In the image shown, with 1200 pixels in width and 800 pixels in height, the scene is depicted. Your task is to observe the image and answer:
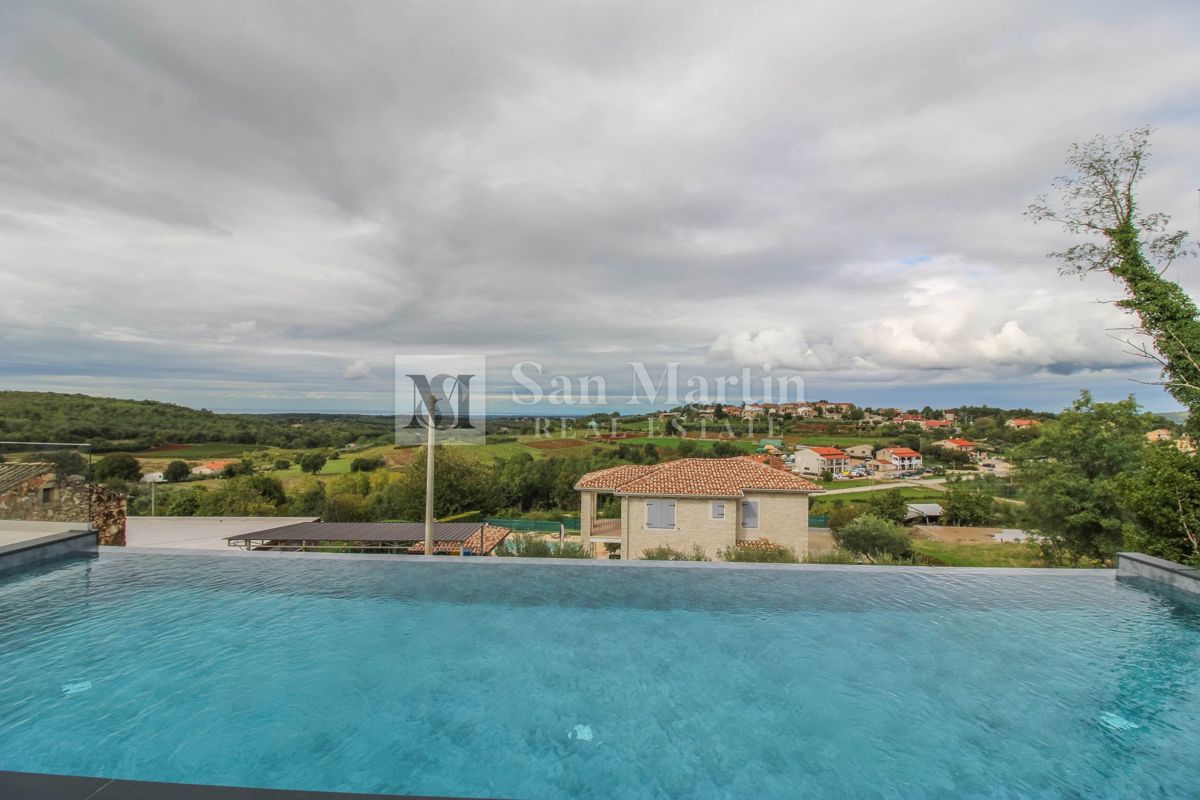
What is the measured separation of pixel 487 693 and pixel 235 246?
40.3ft

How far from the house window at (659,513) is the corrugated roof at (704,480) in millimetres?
328

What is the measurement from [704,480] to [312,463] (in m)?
20.9

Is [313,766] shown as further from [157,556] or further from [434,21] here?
[434,21]

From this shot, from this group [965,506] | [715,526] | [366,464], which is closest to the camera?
[715,526]

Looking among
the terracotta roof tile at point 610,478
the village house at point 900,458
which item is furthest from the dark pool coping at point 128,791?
the village house at point 900,458

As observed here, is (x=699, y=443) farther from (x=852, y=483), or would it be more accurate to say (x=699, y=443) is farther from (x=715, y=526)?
(x=715, y=526)

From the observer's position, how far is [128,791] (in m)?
1.77

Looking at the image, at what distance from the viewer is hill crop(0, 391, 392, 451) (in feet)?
64.2

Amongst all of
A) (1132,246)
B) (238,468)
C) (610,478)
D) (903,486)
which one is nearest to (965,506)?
(903,486)

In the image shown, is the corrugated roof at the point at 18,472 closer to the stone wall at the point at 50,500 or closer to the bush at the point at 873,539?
the stone wall at the point at 50,500

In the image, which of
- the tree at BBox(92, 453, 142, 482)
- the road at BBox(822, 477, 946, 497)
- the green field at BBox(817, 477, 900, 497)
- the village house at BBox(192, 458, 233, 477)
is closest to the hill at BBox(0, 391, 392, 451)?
the tree at BBox(92, 453, 142, 482)

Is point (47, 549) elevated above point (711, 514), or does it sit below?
above

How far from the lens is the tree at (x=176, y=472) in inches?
866

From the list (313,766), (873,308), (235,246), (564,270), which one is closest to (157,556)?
(313,766)
